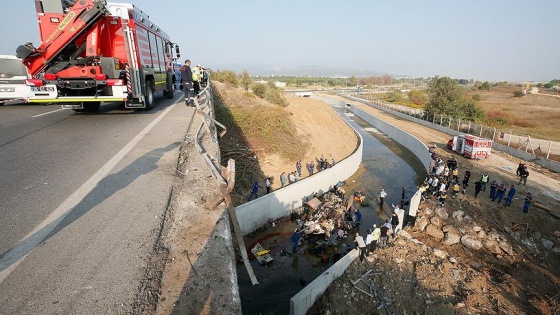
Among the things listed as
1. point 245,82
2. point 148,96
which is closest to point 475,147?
point 148,96

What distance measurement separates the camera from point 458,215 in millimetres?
15109

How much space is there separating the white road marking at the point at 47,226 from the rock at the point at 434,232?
13.9 metres

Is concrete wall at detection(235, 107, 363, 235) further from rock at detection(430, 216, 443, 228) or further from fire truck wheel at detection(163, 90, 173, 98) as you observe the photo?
fire truck wheel at detection(163, 90, 173, 98)

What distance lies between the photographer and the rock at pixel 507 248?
507 inches

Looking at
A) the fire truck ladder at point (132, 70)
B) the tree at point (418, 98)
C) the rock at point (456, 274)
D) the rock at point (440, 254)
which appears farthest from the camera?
the tree at point (418, 98)

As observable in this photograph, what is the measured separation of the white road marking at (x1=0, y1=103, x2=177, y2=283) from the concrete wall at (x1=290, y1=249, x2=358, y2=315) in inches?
248

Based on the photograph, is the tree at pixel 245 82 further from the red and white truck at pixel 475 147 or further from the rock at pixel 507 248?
the rock at pixel 507 248

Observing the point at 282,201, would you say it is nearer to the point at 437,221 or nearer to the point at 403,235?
the point at 403,235

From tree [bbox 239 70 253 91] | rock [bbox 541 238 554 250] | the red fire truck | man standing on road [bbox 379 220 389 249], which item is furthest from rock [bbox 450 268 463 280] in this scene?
tree [bbox 239 70 253 91]

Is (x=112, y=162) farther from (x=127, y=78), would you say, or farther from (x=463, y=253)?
(x=463, y=253)

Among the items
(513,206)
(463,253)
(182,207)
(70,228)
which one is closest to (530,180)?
(513,206)

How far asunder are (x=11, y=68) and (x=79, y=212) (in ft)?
47.8

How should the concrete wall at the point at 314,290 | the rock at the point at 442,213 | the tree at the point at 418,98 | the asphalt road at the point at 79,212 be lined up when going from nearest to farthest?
1. the asphalt road at the point at 79,212
2. the concrete wall at the point at 314,290
3. the rock at the point at 442,213
4. the tree at the point at 418,98

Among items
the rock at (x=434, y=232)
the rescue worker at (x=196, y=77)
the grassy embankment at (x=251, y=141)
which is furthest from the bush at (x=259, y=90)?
the rock at (x=434, y=232)
